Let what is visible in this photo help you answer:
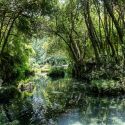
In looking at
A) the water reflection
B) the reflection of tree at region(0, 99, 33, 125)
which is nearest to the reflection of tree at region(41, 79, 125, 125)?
the water reflection

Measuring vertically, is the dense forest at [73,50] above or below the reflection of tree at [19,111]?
above

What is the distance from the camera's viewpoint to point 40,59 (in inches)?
3573

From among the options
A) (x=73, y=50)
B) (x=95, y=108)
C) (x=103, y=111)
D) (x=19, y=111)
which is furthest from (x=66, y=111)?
(x=73, y=50)

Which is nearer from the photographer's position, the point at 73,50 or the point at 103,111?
the point at 103,111

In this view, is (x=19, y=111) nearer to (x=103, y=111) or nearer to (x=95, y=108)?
(x=95, y=108)

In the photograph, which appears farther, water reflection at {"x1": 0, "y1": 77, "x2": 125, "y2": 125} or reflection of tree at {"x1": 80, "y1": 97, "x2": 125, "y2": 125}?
water reflection at {"x1": 0, "y1": 77, "x2": 125, "y2": 125}

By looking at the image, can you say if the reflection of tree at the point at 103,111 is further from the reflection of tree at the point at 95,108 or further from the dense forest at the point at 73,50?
the dense forest at the point at 73,50

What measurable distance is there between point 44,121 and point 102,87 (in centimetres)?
Result: 705

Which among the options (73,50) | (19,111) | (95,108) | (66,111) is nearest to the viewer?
(66,111)

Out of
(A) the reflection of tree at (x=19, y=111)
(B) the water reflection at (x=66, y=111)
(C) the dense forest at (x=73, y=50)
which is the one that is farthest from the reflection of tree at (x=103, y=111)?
(A) the reflection of tree at (x=19, y=111)

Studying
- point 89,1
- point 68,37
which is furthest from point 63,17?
point 89,1

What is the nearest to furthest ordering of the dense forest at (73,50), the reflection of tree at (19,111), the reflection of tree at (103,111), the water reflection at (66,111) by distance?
the reflection of tree at (103,111)
the water reflection at (66,111)
the reflection of tree at (19,111)
the dense forest at (73,50)

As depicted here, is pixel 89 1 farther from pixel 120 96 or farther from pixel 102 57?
pixel 120 96

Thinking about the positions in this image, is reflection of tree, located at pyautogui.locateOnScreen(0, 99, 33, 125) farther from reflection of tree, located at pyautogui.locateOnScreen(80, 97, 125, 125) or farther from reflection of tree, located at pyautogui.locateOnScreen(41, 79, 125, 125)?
reflection of tree, located at pyautogui.locateOnScreen(80, 97, 125, 125)
